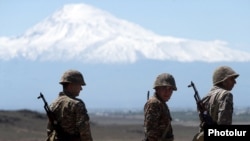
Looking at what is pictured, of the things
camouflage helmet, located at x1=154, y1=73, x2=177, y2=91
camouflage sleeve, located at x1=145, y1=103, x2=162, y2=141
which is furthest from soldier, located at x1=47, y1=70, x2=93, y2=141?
camouflage helmet, located at x1=154, y1=73, x2=177, y2=91

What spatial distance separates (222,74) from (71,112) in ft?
7.88

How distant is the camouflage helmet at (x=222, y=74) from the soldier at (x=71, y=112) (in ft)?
6.79

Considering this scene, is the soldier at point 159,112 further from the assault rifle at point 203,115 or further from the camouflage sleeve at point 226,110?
the camouflage sleeve at point 226,110

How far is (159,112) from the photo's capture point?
13617 mm

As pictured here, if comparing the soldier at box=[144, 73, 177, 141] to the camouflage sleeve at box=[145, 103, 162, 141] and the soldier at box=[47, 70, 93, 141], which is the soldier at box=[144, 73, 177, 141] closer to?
the camouflage sleeve at box=[145, 103, 162, 141]

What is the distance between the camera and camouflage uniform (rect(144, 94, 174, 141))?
44.5ft

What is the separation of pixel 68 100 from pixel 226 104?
7.70ft

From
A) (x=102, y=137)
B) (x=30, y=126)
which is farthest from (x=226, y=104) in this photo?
(x=30, y=126)

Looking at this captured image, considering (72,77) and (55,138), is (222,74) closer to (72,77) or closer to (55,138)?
(72,77)

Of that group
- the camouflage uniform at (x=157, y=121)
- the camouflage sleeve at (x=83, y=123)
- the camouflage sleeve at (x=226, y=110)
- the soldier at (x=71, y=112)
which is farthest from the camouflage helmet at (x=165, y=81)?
the camouflage sleeve at (x=83, y=123)

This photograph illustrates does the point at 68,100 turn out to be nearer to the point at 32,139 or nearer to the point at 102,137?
the point at 32,139

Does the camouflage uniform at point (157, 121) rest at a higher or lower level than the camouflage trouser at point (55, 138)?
higher

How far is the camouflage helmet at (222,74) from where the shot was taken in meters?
13.5

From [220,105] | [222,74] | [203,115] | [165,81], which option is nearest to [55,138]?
[165,81]
